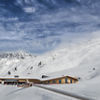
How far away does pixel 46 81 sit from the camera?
245 feet

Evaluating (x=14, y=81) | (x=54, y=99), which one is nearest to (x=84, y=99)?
(x=54, y=99)

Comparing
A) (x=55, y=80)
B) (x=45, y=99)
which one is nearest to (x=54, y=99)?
(x=45, y=99)

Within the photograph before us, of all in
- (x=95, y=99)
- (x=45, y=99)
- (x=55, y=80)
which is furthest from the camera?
(x=55, y=80)

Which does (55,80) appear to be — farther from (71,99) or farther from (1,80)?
(71,99)

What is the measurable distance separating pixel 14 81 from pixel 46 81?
25280 mm

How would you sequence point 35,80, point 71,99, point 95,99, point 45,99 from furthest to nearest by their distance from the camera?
point 35,80 < point 45,99 < point 71,99 < point 95,99

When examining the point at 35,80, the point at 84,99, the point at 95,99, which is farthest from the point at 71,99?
the point at 35,80

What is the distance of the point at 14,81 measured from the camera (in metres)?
92.1

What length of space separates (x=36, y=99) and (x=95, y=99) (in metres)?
6.25

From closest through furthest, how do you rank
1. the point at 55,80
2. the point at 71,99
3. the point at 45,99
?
the point at 71,99
the point at 45,99
the point at 55,80

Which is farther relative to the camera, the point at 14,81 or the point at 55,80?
the point at 14,81

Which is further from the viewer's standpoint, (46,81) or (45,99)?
(46,81)

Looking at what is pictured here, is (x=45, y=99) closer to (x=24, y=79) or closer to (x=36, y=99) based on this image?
(x=36, y=99)

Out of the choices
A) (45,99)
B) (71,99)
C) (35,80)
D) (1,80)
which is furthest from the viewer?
(1,80)
